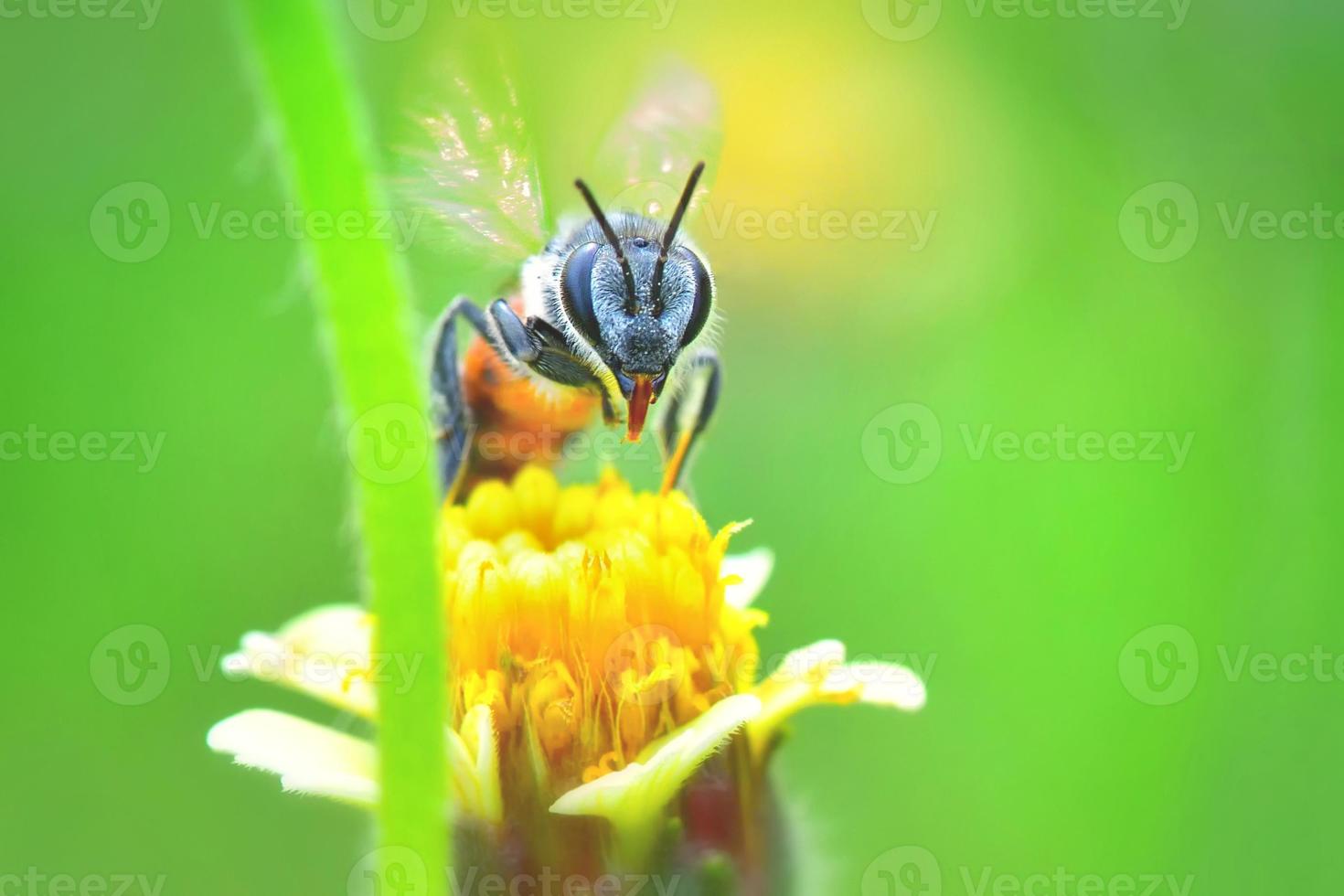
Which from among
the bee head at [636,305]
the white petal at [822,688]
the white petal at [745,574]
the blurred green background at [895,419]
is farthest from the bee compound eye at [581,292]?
the blurred green background at [895,419]

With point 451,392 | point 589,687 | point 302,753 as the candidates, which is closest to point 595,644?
point 589,687

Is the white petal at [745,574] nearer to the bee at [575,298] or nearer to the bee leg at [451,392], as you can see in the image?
the bee at [575,298]

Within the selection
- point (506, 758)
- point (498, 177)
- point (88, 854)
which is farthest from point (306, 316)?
point (506, 758)

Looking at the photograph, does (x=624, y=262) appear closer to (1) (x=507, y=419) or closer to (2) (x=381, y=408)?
(1) (x=507, y=419)

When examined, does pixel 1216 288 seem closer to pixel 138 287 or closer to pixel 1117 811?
pixel 1117 811

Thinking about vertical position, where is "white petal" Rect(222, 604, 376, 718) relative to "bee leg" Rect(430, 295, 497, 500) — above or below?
below

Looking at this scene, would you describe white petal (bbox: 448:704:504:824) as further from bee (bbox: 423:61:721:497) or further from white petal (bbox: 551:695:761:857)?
bee (bbox: 423:61:721:497)

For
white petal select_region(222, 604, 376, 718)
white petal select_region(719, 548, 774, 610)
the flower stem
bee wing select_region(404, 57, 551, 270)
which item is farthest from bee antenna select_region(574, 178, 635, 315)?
the flower stem
